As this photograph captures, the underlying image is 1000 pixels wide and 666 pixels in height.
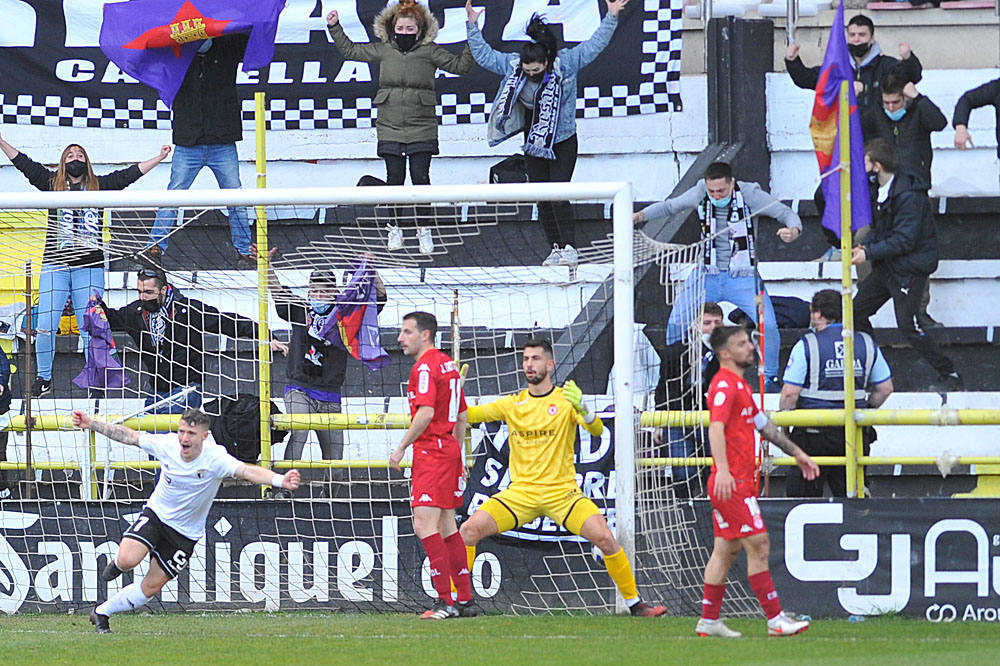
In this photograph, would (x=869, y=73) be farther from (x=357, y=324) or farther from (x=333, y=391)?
(x=333, y=391)

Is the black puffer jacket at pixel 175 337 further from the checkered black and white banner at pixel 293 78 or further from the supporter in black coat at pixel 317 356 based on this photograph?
the checkered black and white banner at pixel 293 78

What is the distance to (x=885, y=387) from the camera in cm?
985

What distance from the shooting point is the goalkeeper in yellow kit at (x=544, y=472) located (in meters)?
9.03

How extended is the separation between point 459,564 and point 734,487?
2.03 m

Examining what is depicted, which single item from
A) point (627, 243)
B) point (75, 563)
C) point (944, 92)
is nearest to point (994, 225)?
point (944, 92)

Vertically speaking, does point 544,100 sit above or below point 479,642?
above

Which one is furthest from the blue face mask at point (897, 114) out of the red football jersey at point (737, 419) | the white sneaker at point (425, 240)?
the red football jersey at point (737, 419)

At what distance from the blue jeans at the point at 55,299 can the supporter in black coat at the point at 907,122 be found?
612cm

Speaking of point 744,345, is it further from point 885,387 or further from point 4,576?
point 4,576

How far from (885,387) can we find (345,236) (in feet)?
16.0

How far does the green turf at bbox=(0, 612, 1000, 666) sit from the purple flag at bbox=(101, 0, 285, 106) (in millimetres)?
4935

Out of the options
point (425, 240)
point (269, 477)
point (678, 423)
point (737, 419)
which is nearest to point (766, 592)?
point (737, 419)

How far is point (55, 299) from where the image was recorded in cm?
1117

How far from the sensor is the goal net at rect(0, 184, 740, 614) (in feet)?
31.9
